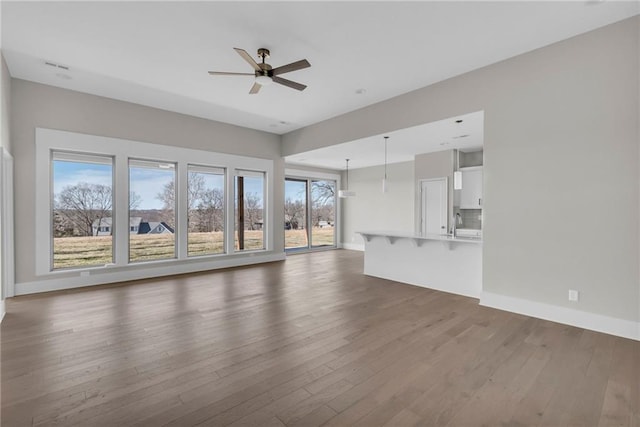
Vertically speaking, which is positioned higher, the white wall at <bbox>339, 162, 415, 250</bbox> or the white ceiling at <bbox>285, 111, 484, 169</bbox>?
the white ceiling at <bbox>285, 111, 484, 169</bbox>

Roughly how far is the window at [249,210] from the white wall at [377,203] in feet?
11.3

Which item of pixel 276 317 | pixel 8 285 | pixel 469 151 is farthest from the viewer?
pixel 469 151

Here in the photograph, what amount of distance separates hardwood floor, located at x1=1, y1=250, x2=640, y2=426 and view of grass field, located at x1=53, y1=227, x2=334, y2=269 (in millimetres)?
1146

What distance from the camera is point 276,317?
11.9 ft

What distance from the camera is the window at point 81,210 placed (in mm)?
5070

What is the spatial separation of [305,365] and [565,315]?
3.13 metres

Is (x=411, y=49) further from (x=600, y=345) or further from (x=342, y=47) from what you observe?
(x=600, y=345)

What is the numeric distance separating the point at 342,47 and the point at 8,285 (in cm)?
581

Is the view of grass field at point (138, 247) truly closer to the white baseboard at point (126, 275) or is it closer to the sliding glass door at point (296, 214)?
the white baseboard at point (126, 275)

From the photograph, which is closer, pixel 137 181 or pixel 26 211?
pixel 26 211

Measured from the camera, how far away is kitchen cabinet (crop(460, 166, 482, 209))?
6895mm

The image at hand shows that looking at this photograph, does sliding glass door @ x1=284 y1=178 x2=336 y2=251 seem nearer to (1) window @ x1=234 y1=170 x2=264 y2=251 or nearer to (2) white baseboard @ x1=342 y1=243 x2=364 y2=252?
(2) white baseboard @ x1=342 y1=243 x2=364 y2=252

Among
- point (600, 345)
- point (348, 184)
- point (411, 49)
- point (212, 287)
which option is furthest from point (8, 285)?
point (348, 184)

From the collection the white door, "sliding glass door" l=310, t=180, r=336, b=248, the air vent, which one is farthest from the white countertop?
the air vent
